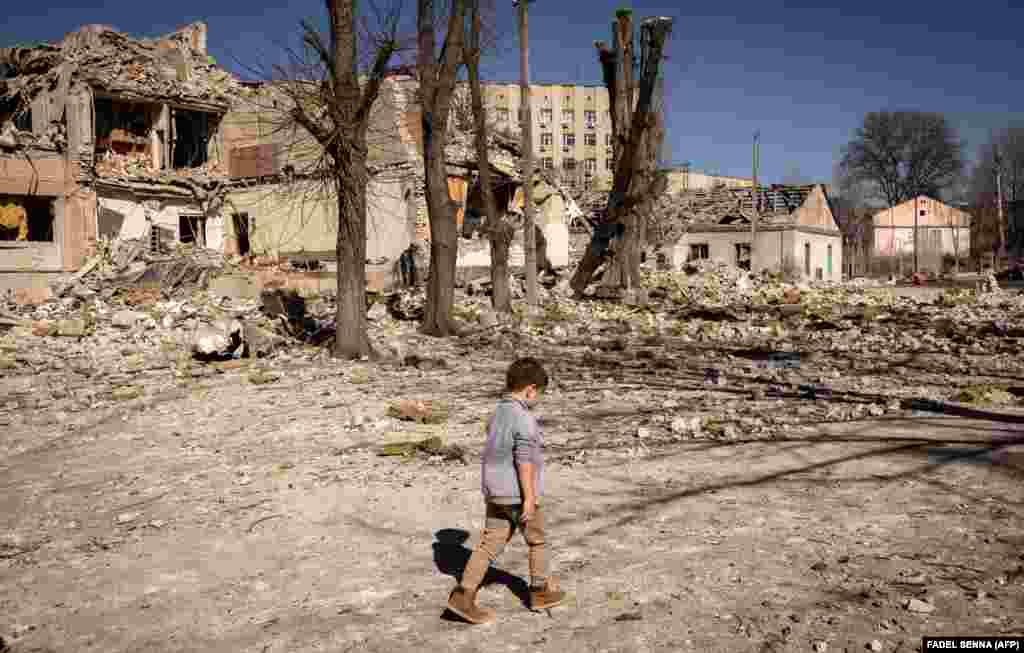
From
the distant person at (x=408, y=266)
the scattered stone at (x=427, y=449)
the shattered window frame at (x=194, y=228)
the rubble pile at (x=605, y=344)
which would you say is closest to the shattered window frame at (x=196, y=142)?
the shattered window frame at (x=194, y=228)

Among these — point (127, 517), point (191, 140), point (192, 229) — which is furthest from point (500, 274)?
point (191, 140)

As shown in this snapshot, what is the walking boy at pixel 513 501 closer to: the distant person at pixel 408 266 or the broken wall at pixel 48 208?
the distant person at pixel 408 266

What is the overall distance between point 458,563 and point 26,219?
21.3m

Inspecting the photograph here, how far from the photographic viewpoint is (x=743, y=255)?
128 ft

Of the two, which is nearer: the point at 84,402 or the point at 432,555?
the point at 432,555

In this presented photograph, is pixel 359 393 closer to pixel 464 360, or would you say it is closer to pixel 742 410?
pixel 464 360

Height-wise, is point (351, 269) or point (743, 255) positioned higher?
point (743, 255)

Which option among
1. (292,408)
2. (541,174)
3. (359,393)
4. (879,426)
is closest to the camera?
(879,426)

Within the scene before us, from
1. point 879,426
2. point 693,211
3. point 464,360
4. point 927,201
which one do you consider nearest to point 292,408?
point 464,360

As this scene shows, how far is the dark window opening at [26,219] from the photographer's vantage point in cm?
2091

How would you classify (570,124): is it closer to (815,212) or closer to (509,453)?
(815,212)

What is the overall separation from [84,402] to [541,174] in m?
21.9

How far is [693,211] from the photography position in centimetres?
4016

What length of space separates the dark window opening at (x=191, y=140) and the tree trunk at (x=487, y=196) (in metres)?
12.2
